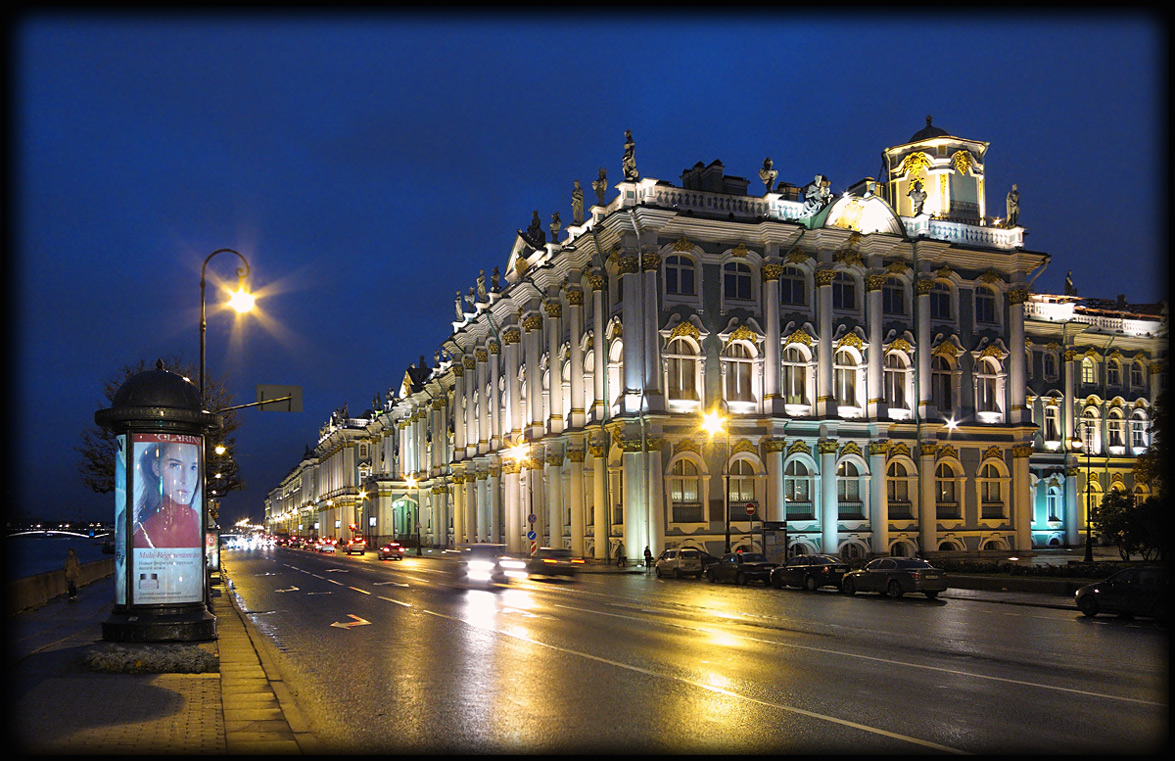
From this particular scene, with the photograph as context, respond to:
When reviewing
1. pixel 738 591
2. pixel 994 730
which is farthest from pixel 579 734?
pixel 738 591

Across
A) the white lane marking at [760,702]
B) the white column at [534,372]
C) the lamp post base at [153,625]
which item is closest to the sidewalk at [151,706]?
the lamp post base at [153,625]

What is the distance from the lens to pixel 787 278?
5394 cm

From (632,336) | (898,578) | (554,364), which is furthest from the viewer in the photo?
(554,364)

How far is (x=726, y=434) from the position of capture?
163ft

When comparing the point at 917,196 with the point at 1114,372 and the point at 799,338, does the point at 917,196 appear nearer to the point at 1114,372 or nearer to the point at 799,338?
the point at 799,338

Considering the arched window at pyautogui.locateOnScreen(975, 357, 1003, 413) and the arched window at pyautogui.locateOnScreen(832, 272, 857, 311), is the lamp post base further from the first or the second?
the arched window at pyautogui.locateOnScreen(975, 357, 1003, 413)

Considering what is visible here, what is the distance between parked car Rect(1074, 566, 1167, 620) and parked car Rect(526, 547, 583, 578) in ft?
82.4

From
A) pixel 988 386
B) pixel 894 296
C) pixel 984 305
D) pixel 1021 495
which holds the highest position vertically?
pixel 894 296

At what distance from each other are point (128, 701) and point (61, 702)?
0.71 meters

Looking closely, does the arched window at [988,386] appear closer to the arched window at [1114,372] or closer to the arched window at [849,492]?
the arched window at [849,492]

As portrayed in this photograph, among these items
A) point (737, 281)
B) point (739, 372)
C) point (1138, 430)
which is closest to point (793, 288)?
point (737, 281)

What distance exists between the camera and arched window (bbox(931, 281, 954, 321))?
57.9m

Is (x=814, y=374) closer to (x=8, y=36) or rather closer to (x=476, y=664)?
(x=476, y=664)

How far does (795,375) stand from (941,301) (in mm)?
10992
